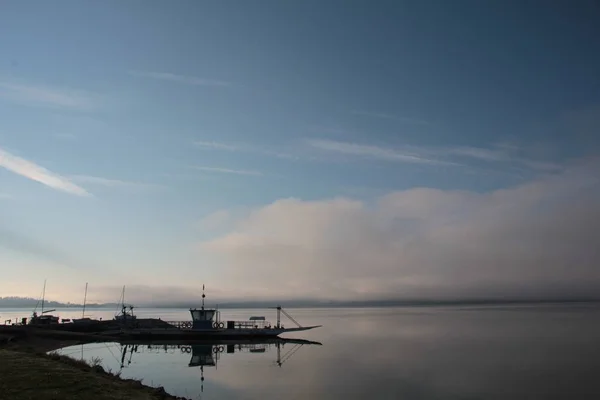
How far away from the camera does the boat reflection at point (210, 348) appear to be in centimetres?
5501

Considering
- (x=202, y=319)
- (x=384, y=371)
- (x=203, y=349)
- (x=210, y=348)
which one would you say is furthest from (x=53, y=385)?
(x=202, y=319)

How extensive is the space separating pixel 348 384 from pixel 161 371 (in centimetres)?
1971

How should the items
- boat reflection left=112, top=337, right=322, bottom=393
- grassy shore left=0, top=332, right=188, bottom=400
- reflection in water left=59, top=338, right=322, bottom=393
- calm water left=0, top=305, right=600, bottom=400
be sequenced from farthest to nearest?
boat reflection left=112, top=337, right=322, bottom=393 → reflection in water left=59, top=338, right=322, bottom=393 → calm water left=0, top=305, right=600, bottom=400 → grassy shore left=0, top=332, right=188, bottom=400

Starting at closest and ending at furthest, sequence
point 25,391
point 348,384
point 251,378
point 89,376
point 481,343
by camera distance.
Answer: point 25,391 < point 89,376 < point 348,384 < point 251,378 < point 481,343

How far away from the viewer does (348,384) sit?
3950 cm

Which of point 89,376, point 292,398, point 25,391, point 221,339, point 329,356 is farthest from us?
→ point 221,339

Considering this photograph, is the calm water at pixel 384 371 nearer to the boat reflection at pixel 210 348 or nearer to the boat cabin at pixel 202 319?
the boat reflection at pixel 210 348

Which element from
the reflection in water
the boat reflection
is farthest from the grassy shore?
the boat reflection

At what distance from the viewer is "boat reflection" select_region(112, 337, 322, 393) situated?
55.0m

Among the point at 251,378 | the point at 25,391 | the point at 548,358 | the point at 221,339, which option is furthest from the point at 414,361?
the point at 25,391

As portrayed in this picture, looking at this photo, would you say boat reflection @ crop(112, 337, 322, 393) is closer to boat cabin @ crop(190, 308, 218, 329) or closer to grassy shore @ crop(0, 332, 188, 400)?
boat cabin @ crop(190, 308, 218, 329)

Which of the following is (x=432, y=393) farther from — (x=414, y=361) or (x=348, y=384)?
(x=414, y=361)

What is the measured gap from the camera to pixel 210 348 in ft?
221

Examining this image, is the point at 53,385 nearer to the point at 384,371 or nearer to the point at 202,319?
the point at 384,371
